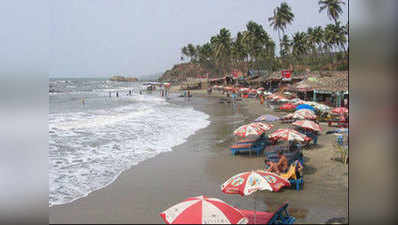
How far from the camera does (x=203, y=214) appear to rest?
13.4ft

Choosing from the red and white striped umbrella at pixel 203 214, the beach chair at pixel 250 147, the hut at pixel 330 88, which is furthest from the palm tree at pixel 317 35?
the red and white striped umbrella at pixel 203 214

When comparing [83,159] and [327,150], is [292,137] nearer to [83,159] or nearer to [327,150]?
[327,150]

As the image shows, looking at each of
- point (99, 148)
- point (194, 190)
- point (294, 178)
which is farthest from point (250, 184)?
point (99, 148)

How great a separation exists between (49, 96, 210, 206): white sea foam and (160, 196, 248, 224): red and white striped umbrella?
A: 4596 mm

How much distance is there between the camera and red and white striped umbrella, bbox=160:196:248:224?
4.04m

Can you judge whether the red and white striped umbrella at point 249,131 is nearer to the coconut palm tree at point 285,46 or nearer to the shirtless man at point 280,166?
the shirtless man at point 280,166

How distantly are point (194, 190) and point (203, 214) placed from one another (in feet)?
13.5

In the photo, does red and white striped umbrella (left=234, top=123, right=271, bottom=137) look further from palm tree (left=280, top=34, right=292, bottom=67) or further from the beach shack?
palm tree (left=280, top=34, right=292, bottom=67)

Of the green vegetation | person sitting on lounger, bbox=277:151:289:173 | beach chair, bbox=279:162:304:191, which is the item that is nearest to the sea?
person sitting on lounger, bbox=277:151:289:173

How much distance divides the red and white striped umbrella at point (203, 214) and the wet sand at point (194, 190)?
2186mm

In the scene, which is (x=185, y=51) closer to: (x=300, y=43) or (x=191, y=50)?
(x=191, y=50)

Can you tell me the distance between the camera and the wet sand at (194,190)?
6492 mm
